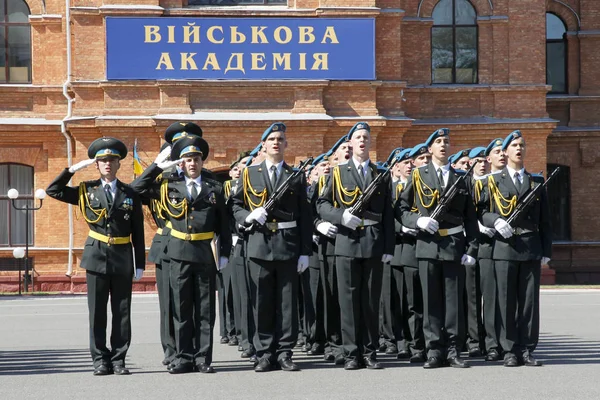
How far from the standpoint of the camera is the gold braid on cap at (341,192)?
1187cm

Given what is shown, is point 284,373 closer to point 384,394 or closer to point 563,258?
point 384,394

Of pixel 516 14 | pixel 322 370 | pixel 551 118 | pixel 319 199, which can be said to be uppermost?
pixel 516 14

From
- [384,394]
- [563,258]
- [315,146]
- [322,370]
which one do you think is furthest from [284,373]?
[563,258]

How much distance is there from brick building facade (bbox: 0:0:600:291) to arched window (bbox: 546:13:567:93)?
0.30ft

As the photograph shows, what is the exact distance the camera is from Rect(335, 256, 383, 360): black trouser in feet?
38.5

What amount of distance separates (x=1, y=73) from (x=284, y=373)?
19.0 m

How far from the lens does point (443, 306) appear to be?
11984 millimetres

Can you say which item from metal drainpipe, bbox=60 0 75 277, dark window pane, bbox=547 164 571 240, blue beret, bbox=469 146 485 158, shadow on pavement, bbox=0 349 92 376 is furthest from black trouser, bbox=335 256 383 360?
dark window pane, bbox=547 164 571 240

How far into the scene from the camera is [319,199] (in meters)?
12.2

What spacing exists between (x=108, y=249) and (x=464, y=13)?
18.8m

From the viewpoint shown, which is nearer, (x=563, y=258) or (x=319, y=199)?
(x=319, y=199)

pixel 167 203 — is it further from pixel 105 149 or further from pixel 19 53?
pixel 19 53

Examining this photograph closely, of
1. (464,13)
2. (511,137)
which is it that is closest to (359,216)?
(511,137)

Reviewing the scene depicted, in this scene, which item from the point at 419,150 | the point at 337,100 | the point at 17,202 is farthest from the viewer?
the point at 17,202
